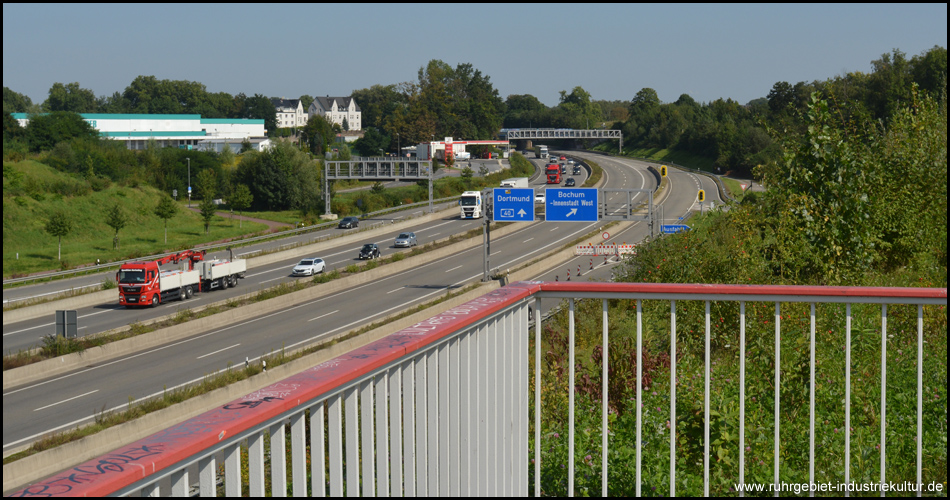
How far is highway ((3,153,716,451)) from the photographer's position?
20234mm

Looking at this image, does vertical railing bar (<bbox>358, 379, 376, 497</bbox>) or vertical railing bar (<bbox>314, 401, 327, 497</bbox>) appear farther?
vertical railing bar (<bbox>358, 379, 376, 497</bbox>)

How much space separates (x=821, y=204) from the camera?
38.7ft

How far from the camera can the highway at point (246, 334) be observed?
20.2 meters

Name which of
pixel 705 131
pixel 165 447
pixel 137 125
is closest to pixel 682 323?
pixel 165 447

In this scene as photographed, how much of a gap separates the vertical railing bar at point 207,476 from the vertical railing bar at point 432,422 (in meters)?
1.08

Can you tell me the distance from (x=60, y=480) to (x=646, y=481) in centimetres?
377

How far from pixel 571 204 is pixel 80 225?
1303 inches

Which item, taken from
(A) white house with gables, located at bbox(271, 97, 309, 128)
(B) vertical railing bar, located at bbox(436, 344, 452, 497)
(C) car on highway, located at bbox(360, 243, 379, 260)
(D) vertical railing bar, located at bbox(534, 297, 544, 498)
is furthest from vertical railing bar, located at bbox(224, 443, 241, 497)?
(A) white house with gables, located at bbox(271, 97, 309, 128)

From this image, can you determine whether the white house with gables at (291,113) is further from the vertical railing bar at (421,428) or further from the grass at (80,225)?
the vertical railing bar at (421,428)

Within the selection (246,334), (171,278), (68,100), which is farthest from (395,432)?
(68,100)

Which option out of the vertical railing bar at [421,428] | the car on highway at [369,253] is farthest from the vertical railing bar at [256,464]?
the car on highway at [369,253]

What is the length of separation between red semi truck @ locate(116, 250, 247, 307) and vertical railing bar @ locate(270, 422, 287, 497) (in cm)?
3271

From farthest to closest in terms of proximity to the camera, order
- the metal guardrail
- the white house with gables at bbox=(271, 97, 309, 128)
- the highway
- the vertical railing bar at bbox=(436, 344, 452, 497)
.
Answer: the white house with gables at bbox=(271, 97, 309, 128)
the metal guardrail
the highway
the vertical railing bar at bbox=(436, 344, 452, 497)

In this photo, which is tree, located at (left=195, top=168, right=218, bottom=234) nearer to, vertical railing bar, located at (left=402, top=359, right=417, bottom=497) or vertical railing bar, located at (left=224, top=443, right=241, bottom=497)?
vertical railing bar, located at (left=402, top=359, right=417, bottom=497)
